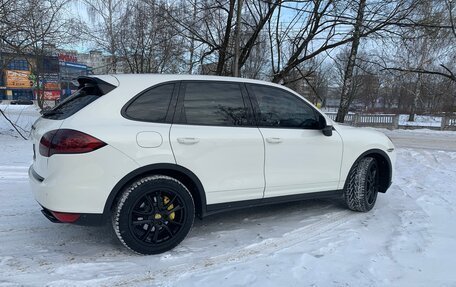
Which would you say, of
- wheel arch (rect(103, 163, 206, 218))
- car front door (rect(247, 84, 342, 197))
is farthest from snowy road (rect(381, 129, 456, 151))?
wheel arch (rect(103, 163, 206, 218))

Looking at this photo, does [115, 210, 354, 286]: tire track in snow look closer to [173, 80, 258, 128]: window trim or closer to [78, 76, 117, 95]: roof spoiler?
[173, 80, 258, 128]: window trim

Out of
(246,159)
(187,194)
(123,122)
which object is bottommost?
(187,194)

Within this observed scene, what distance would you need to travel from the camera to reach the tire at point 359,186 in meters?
4.86

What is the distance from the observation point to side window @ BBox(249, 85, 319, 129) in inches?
165

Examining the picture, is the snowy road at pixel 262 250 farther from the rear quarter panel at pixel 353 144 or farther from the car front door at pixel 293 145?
the rear quarter panel at pixel 353 144

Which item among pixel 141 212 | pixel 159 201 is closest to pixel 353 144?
pixel 159 201

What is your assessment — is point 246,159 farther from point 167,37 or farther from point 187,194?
point 167,37

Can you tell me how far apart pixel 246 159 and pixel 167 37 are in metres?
11.5

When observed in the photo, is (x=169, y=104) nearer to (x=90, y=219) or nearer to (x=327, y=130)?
(x=90, y=219)

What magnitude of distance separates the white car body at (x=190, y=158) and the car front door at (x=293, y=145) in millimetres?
12

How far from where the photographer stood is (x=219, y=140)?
3.71 metres

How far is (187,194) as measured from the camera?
3.60 meters

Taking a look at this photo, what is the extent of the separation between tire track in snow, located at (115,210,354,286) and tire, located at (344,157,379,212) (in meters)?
0.17

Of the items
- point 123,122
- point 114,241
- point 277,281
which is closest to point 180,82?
point 123,122
